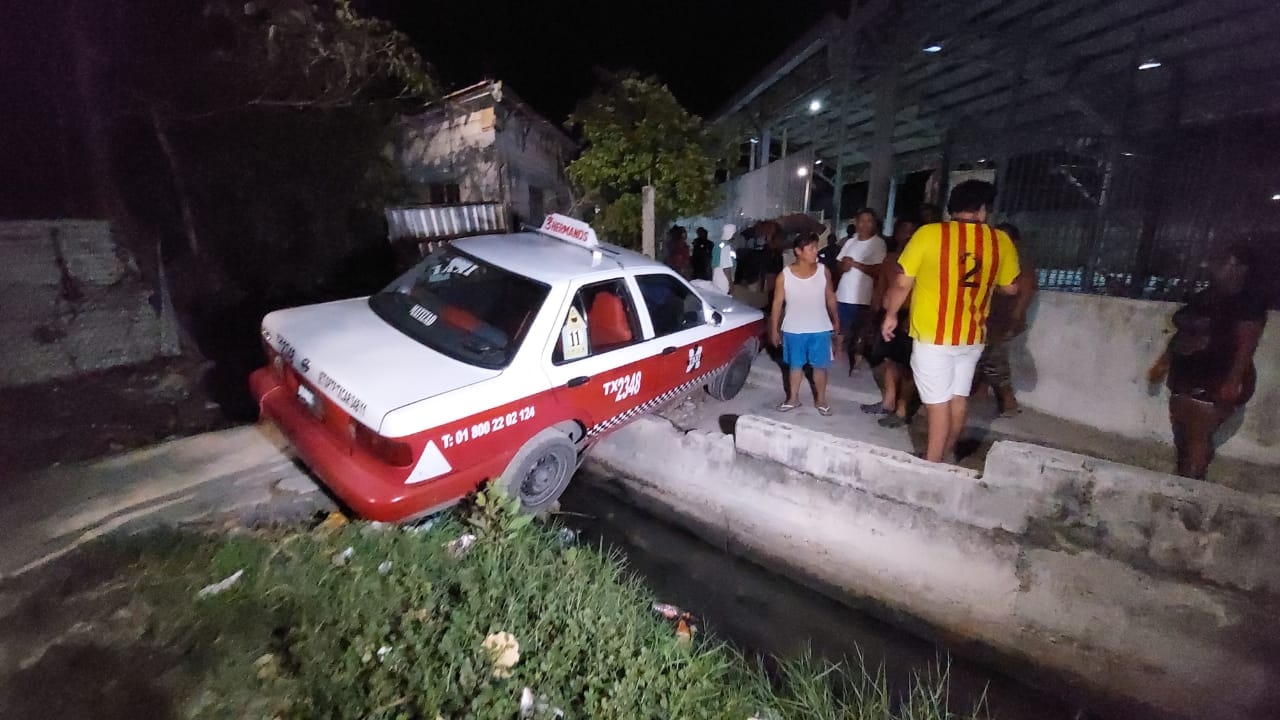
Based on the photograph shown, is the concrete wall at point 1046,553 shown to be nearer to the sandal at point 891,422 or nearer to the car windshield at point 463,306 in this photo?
the sandal at point 891,422

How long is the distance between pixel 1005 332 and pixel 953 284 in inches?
56.4

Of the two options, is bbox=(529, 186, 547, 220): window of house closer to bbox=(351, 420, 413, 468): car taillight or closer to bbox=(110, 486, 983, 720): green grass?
bbox=(351, 420, 413, 468): car taillight

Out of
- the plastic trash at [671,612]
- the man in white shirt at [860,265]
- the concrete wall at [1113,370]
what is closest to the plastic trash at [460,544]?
the plastic trash at [671,612]

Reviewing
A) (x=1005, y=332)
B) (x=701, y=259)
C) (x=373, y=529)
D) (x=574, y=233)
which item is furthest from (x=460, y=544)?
(x=701, y=259)

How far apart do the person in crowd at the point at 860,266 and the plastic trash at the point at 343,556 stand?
4.17 metres

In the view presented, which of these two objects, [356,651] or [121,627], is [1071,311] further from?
[121,627]

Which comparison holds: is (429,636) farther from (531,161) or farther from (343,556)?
(531,161)

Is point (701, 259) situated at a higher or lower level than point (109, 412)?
higher

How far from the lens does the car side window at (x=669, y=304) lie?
422 centimetres

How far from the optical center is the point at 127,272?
6113 mm

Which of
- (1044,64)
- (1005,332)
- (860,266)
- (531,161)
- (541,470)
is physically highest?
(1044,64)

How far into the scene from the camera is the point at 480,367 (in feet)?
10.4

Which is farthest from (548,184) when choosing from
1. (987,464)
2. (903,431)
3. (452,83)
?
(987,464)

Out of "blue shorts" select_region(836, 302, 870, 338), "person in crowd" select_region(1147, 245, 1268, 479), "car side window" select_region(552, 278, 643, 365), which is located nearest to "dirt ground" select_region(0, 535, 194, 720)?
"car side window" select_region(552, 278, 643, 365)
